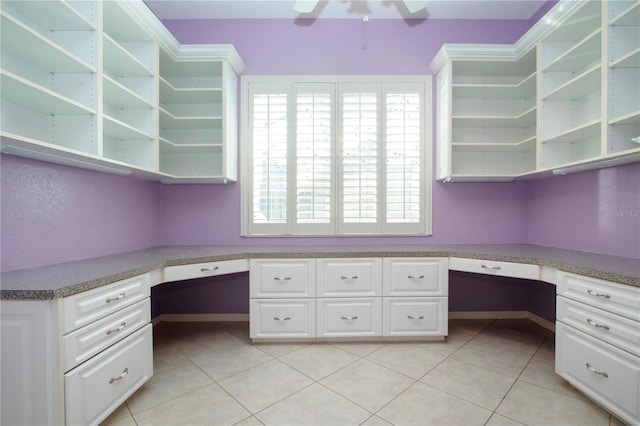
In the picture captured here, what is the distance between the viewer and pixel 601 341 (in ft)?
5.06

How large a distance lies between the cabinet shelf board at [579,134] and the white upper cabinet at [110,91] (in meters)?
2.76

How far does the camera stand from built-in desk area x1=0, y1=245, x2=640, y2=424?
1.22 metres

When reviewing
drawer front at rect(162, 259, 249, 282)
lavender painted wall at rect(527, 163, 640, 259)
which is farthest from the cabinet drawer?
lavender painted wall at rect(527, 163, 640, 259)

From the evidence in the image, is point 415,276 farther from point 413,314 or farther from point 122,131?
point 122,131

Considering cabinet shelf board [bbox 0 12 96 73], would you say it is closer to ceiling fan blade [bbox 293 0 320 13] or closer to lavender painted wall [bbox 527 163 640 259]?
ceiling fan blade [bbox 293 0 320 13]

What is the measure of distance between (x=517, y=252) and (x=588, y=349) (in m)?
0.85

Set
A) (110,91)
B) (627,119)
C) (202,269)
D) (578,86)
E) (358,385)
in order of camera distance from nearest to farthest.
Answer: (627,119)
(358,385)
(110,91)
(578,86)
(202,269)

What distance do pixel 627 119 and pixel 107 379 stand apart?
331cm

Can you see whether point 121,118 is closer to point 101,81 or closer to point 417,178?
point 101,81

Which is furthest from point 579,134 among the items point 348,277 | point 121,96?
point 121,96

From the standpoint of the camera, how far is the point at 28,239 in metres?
1.65

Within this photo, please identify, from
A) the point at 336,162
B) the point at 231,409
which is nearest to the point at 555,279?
the point at 336,162

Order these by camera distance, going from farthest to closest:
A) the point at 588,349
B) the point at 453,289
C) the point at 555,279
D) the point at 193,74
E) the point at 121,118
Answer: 1. the point at 453,289
2. the point at 193,74
3. the point at 121,118
4. the point at 555,279
5. the point at 588,349

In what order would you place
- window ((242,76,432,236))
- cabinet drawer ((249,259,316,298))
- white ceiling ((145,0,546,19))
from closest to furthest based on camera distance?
cabinet drawer ((249,259,316,298)) < white ceiling ((145,0,546,19)) < window ((242,76,432,236))
